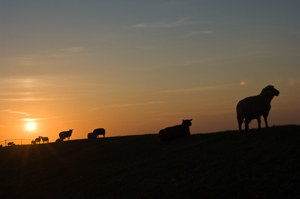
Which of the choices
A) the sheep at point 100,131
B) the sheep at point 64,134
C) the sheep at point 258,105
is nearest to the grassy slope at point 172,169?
the sheep at point 258,105

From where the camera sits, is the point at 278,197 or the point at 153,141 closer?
the point at 278,197

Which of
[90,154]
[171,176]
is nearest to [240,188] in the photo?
→ [171,176]

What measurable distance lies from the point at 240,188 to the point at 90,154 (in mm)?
27083

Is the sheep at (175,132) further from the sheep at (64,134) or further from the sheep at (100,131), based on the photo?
the sheep at (64,134)

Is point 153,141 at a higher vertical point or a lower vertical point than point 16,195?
higher

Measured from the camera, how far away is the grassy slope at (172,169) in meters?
22.3

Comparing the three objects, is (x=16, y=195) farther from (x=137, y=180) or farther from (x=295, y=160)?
(x=295, y=160)

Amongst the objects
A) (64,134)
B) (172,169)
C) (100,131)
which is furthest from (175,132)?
(64,134)

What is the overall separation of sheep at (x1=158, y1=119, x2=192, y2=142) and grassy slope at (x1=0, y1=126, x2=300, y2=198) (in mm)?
1198

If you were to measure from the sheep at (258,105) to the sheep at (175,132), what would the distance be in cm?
1044

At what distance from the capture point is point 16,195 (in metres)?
36.8

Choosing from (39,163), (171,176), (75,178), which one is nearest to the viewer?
(171,176)

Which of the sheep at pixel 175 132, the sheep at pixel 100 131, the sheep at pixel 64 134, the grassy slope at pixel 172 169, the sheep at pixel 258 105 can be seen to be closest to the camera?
the grassy slope at pixel 172 169

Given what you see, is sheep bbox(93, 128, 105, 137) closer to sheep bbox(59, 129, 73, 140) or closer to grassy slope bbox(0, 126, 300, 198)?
sheep bbox(59, 129, 73, 140)
